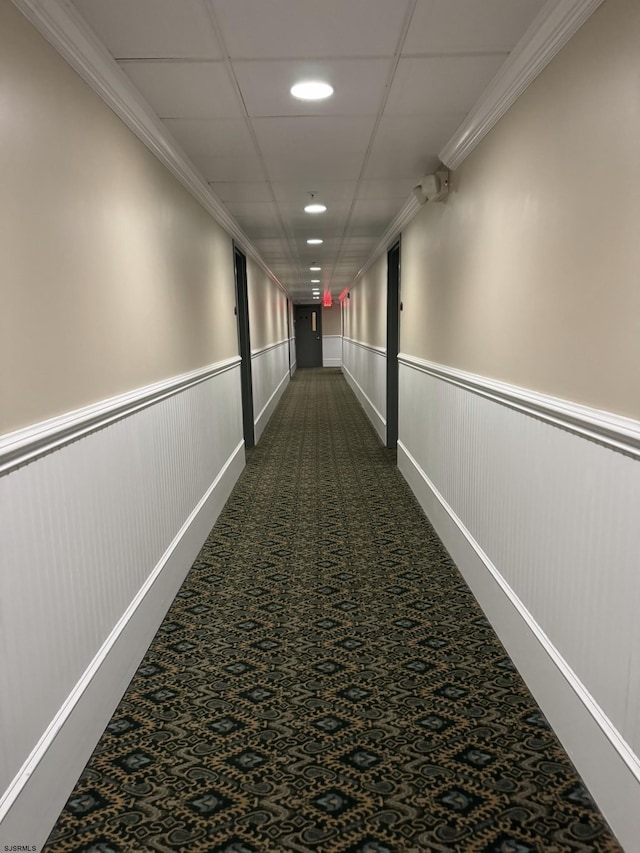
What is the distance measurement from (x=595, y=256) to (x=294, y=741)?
6.25 feet

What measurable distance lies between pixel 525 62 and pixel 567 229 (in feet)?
2.51

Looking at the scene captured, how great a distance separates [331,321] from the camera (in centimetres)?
2047

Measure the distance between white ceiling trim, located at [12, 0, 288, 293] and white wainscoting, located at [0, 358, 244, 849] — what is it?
1202 millimetres

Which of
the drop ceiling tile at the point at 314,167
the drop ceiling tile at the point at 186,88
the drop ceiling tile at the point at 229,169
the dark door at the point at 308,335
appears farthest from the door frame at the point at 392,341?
the dark door at the point at 308,335

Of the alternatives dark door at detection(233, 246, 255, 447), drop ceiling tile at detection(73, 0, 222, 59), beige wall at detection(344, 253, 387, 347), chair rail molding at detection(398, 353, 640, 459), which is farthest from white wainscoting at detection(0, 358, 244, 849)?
beige wall at detection(344, 253, 387, 347)

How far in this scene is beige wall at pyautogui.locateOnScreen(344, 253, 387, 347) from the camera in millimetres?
7117

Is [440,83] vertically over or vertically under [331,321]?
over

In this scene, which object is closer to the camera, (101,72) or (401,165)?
(101,72)

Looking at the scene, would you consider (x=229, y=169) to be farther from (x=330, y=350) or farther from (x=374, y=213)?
(x=330, y=350)

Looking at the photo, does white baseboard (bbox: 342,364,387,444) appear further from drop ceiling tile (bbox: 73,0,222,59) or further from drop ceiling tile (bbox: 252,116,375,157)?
drop ceiling tile (bbox: 73,0,222,59)

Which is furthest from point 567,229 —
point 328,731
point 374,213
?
point 374,213

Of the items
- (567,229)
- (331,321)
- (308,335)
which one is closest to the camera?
(567,229)

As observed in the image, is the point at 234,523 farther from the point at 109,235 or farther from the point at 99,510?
the point at 109,235

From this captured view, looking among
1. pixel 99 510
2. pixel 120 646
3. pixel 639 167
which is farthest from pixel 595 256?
pixel 120 646
